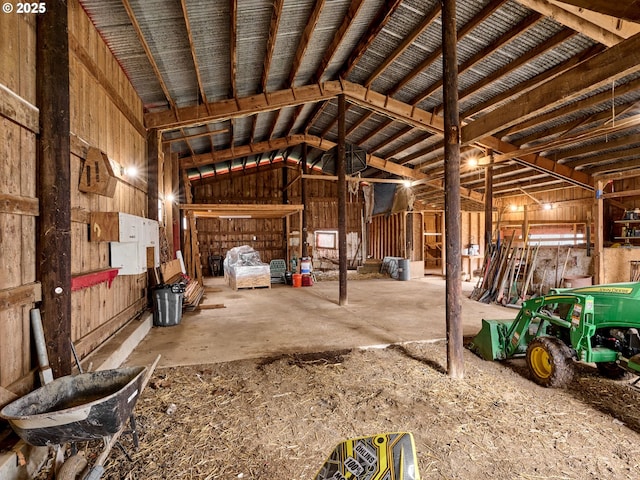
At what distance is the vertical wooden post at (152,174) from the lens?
6.34 meters

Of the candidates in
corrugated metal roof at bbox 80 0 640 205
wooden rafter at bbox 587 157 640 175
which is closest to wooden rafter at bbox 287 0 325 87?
corrugated metal roof at bbox 80 0 640 205

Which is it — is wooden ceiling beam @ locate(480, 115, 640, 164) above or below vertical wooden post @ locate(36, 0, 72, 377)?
above

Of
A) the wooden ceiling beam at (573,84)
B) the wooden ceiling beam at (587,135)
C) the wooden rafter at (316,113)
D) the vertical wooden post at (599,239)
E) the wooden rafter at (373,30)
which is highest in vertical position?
the wooden rafter at (316,113)

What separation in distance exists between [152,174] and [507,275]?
781 cm

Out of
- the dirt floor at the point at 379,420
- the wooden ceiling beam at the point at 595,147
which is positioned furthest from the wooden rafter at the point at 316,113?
the dirt floor at the point at 379,420

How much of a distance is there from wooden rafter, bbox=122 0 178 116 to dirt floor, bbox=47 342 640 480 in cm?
403

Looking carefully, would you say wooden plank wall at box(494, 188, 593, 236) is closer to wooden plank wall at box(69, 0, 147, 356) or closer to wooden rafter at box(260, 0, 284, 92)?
wooden rafter at box(260, 0, 284, 92)

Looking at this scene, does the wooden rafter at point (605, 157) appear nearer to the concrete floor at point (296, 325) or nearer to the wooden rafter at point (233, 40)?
the concrete floor at point (296, 325)

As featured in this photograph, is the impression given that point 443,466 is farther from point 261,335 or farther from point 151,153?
point 151,153

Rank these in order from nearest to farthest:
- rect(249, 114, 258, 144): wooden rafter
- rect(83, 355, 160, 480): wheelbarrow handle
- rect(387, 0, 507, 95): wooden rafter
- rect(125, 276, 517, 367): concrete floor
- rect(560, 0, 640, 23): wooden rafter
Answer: rect(560, 0, 640, 23): wooden rafter → rect(83, 355, 160, 480): wheelbarrow handle → rect(125, 276, 517, 367): concrete floor → rect(387, 0, 507, 95): wooden rafter → rect(249, 114, 258, 144): wooden rafter

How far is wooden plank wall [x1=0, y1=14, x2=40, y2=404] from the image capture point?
2189 millimetres

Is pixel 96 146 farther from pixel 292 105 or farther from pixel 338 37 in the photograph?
pixel 292 105

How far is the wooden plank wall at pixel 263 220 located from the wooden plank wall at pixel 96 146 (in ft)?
31.6
